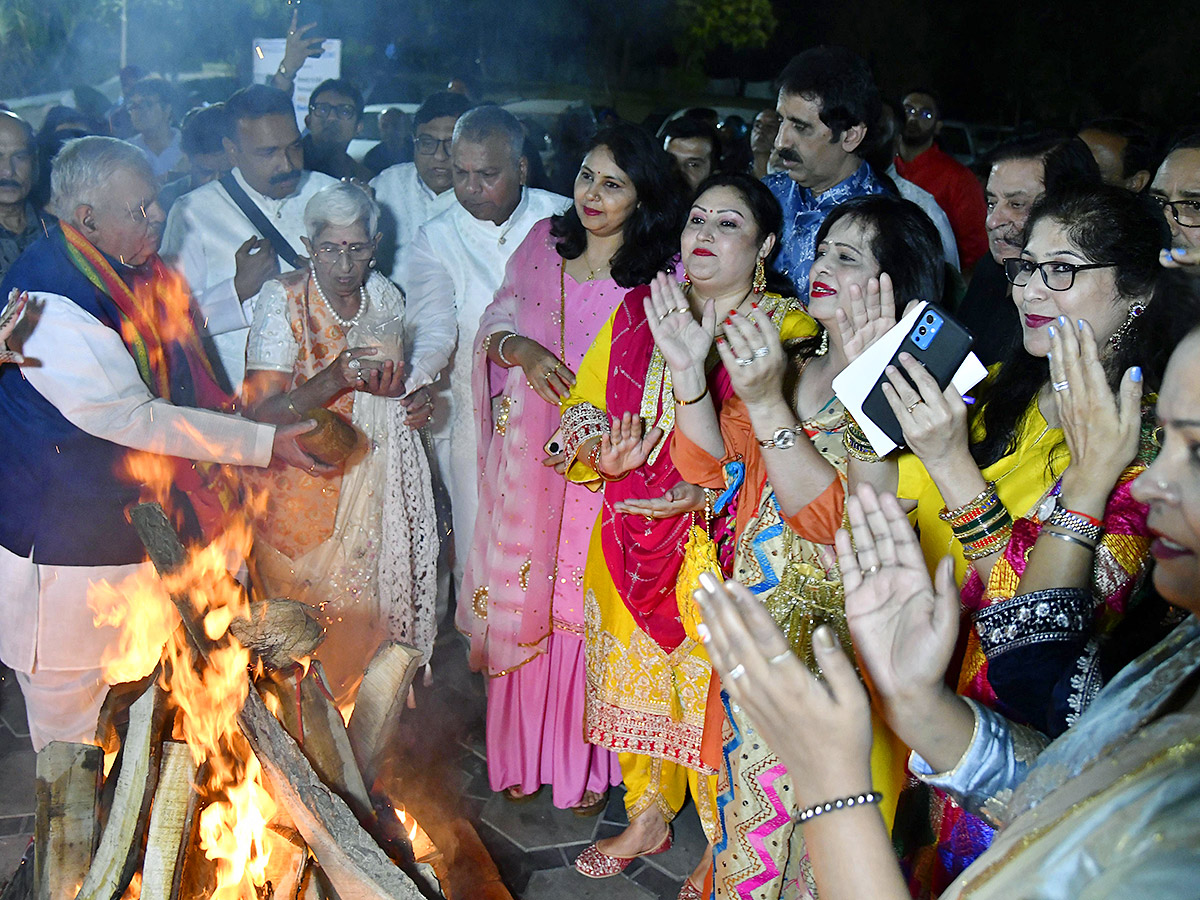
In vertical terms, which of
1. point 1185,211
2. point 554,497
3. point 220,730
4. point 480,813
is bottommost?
point 480,813

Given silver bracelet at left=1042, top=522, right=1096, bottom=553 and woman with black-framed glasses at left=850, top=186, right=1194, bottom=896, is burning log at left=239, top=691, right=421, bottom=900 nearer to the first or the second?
woman with black-framed glasses at left=850, top=186, right=1194, bottom=896

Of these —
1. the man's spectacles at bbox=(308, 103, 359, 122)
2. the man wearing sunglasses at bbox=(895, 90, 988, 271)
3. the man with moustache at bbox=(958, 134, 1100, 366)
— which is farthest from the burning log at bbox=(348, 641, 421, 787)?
the man's spectacles at bbox=(308, 103, 359, 122)

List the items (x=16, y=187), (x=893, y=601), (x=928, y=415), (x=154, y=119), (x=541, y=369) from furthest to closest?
(x=154, y=119)
(x=16, y=187)
(x=541, y=369)
(x=928, y=415)
(x=893, y=601)

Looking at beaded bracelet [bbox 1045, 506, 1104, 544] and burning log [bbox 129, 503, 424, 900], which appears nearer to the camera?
beaded bracelet [bbox 1045, 506, 1104, 544]

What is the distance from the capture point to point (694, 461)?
2461 mm

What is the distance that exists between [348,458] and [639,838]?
1612 millimetres

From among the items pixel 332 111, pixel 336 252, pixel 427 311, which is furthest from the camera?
pixel 332 111

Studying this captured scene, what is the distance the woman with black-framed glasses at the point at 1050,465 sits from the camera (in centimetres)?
155

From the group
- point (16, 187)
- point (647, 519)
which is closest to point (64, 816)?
point (647, 519)

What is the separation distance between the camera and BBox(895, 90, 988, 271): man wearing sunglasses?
5.14m

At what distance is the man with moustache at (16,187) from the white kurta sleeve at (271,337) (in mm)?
1037

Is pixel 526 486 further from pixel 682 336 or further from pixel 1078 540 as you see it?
pixel 1078 540

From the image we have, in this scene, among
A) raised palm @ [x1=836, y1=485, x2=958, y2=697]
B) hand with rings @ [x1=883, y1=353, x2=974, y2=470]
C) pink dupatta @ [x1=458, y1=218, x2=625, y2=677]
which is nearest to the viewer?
raised palm @ [x1=836, y1=485, x2=958, y2=697]

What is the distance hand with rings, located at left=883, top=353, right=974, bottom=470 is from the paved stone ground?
170 centimetres
